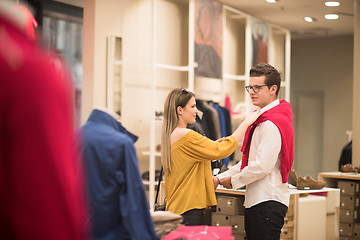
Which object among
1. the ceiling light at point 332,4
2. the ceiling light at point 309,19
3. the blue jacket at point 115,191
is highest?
the ceiling light at point 309,19

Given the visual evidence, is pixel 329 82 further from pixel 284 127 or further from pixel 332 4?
pixel 284 127

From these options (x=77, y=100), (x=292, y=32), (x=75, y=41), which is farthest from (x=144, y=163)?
(x=292, y=32)

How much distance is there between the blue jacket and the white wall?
10.3 m

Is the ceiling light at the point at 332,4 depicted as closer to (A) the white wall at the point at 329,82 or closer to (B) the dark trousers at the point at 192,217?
(A) the white wall at the point at 329,82

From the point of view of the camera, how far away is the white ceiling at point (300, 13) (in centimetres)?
815

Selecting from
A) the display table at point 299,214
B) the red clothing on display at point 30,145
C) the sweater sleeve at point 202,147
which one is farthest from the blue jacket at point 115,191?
the display table at point 299,214

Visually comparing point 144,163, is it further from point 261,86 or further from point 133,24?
point 261,86

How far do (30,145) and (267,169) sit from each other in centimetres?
208

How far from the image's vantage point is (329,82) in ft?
38.7

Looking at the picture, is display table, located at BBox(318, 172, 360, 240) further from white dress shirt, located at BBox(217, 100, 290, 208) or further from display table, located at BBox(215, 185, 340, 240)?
white dress shirt, located at BBox(217, 100, 290, 208)

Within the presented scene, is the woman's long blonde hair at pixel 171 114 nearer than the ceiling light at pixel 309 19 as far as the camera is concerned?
Yes

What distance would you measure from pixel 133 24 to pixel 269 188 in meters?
4.46

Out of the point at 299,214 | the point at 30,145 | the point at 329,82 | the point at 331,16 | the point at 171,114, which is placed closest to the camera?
the point at 30,145

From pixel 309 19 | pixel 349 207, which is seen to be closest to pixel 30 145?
pixel 349 207
